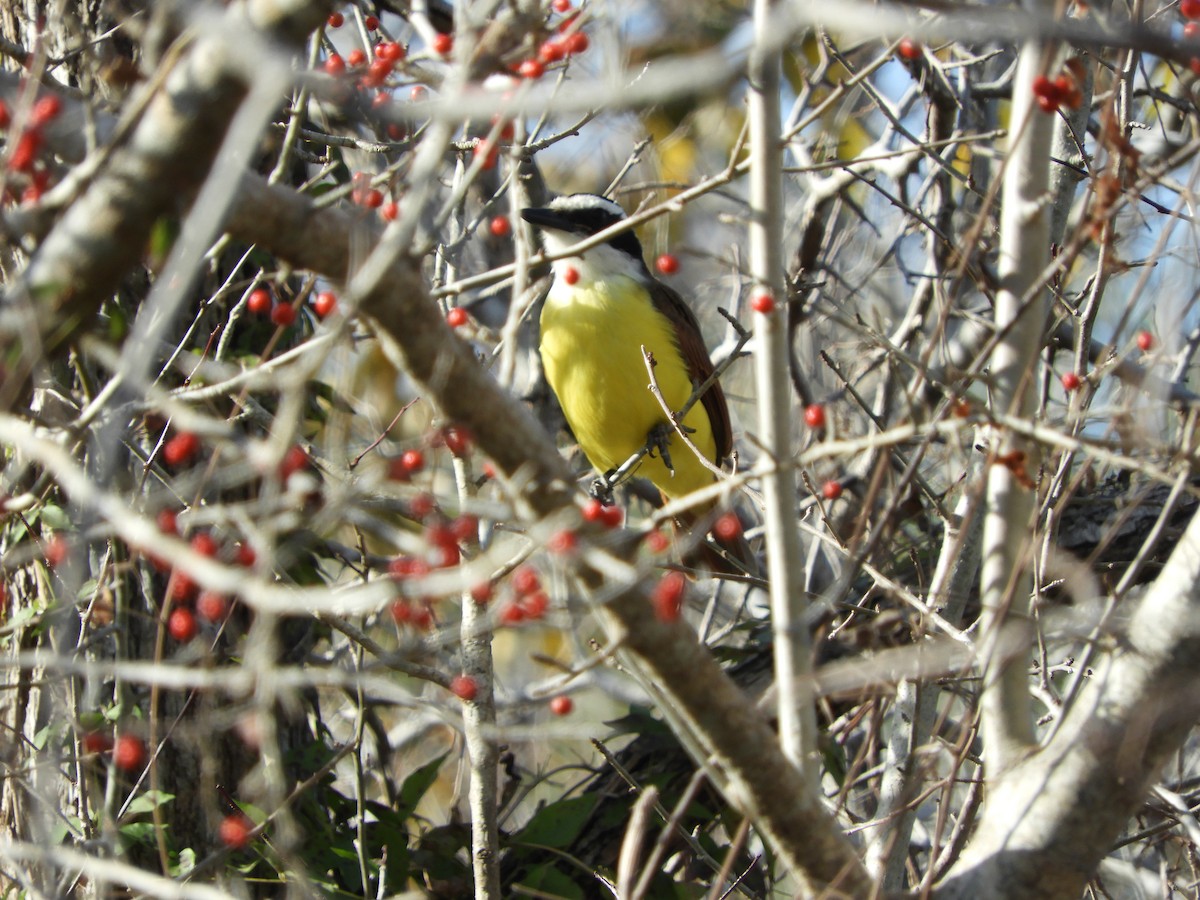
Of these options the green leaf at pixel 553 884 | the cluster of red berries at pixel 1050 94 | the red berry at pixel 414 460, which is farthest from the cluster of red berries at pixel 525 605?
the green leaf at pixel 553 884

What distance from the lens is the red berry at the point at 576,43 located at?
2629 mm

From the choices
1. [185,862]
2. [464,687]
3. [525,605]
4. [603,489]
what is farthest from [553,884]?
[525,605]

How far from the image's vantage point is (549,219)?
201 inches

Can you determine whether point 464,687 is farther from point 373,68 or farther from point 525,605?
point 373,68

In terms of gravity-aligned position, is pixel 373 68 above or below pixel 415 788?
above

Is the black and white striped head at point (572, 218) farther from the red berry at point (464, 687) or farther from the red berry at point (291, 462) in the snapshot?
the red berry at point (464, 687)

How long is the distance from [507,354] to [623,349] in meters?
3.41

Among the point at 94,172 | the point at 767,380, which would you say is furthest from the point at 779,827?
the point at 94,172

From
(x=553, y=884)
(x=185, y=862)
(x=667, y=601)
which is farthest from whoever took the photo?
(x=553, y=884)

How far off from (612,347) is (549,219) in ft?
2.07

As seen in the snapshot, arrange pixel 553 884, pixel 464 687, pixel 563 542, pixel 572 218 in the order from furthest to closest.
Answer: pixel 572 218, pixel 553 884, pixel 464 687, pixel 563 542

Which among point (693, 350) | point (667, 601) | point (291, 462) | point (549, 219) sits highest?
point (549, 219)

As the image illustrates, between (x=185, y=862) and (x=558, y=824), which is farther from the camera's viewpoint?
(x=558, y=824)

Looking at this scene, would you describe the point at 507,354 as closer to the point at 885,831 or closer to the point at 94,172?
the point at 94,172
